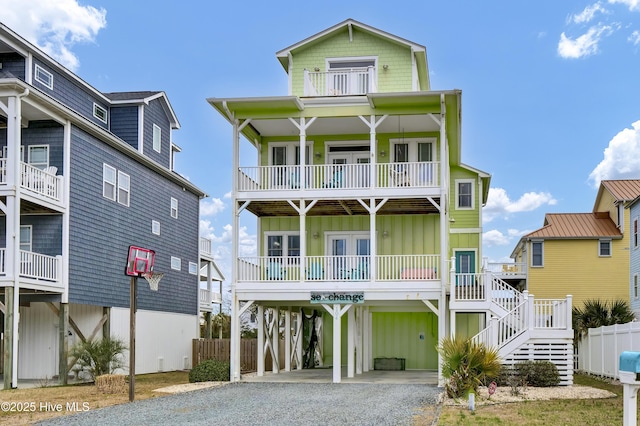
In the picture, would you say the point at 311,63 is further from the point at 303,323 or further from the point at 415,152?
the point at 303,323

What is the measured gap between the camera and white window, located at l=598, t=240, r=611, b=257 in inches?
1847

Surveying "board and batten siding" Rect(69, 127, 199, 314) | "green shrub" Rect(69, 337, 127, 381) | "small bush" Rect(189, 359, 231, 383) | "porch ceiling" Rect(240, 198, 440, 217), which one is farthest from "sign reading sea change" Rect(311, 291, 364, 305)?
"board and batten siding" Rect(69, 127, 199, 314)

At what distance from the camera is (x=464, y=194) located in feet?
114

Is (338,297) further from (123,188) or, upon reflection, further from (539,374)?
(123,188)

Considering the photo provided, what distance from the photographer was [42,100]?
84.1 ft

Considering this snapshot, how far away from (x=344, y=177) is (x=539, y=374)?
8.88 m

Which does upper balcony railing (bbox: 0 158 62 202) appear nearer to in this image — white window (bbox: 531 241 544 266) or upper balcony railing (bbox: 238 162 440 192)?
upper balcony railing (bbox: 238 162 440 192)

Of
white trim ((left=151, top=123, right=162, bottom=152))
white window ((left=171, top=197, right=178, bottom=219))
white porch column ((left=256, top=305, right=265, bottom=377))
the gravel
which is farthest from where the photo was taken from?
white window ((left=171, top=197, right=178, bottom=219))

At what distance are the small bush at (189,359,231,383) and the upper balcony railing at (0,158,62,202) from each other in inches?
280

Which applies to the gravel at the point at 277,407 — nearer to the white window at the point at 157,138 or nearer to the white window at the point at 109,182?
the white window at the point at 109,182

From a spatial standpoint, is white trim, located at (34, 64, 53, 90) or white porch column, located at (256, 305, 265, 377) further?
white trim, located at (34, 64, 53, 90)

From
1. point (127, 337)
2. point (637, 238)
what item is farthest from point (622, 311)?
point (127, 337)

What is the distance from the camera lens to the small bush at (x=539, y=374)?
23.6 meters

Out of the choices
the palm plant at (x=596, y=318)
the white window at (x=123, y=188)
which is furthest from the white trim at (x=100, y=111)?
the palm plant at (x=596, y=318)
